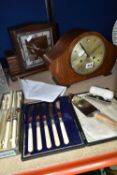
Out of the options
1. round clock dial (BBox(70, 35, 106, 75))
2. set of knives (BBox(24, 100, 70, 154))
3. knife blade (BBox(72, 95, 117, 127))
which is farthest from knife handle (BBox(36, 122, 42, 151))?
round clock dial (BBox(70, 35, 106, 75))

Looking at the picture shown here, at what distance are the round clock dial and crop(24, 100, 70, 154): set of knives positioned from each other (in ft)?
0.67

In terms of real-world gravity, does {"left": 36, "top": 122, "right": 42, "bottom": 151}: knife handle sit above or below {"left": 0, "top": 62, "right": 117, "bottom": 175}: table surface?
above

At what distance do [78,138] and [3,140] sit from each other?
0.74ft

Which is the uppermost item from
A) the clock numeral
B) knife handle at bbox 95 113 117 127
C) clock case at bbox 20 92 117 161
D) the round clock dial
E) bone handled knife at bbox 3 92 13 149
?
the round clock dial

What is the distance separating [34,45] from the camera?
92 cm

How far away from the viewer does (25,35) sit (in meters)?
0.89

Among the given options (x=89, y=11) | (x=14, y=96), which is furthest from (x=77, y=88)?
(x=89, y=11)

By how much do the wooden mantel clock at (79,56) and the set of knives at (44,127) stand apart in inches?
6.1

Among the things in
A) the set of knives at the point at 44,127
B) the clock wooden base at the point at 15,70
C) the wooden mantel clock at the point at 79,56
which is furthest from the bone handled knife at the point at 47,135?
the clock wooden base at the point at 15,70

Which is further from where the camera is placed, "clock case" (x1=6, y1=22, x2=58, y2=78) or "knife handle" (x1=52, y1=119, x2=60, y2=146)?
"clock case" (x1=6, y1=22, x2=58, y2=78)

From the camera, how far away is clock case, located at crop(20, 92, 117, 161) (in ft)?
1.78

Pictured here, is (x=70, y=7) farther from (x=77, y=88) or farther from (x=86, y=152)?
(x=86, y=152)

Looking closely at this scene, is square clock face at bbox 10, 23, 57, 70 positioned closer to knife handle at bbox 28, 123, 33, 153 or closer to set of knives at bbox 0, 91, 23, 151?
set of knives at bbox 0, 91, 23, 151

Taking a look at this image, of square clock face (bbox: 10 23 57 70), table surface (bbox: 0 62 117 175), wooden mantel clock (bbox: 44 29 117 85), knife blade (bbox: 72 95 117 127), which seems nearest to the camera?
table surface (bbox: 0 62 117 175)
